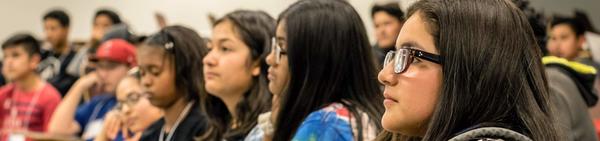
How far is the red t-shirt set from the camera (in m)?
4.50

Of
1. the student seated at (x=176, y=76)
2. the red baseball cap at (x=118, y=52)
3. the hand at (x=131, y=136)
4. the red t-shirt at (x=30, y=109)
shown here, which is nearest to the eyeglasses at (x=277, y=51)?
the student seated at (x=176, y=76)

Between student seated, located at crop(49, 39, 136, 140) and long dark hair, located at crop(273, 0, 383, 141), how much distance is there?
170cm

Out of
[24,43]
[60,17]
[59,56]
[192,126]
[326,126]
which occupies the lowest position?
[59,56]

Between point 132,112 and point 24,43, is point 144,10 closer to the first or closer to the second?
point 24,43

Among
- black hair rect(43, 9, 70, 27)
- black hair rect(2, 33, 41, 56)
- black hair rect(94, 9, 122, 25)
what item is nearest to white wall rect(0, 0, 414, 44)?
black hair rect(94, 9, 122, 25)

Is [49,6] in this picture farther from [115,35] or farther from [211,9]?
[115,35]

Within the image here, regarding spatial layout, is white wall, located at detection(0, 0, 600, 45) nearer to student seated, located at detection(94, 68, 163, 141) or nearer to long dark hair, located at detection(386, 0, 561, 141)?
student seated, located at detection(94, 68, 163, 141)

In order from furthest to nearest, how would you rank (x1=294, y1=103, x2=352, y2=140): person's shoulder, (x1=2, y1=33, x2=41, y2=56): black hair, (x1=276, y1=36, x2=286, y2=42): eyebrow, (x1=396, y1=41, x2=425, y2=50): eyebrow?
1. (x1=2, y1=33, x2=41, y2=56): black hair
2. (x1=276, y1=36, x2=286, y2=42): eyebrow
3. (x1=294, y1=103, x2=352, y2=140): person's shoulder
4. (x1=396, y1=41, x2=425, y2=50): eyebrow

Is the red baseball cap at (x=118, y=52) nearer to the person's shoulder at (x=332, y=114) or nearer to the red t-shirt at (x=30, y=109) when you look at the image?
the red t-shirt at (x=30, y=109)

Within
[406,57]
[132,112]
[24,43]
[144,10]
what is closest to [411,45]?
[406,57]

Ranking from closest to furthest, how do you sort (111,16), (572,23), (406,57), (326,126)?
(406,57) → (326,126) → (572,23) → (111,16)

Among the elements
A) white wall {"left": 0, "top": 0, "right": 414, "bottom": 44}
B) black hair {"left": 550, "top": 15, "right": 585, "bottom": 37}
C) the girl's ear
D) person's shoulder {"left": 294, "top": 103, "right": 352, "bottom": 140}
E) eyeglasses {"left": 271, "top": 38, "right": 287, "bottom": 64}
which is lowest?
white wall {"left": 0, "top": 0, "right": 414, "bottom": 44}

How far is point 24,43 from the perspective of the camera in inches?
194

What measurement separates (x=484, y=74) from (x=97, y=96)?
3.01 meters
